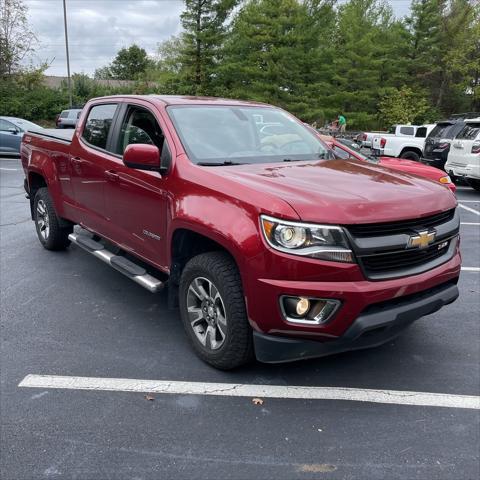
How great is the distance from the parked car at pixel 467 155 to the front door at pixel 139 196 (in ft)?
32.1

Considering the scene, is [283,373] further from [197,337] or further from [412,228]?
[412,228]

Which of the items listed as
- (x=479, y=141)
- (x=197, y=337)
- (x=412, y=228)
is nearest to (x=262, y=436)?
(x=197, y=337)

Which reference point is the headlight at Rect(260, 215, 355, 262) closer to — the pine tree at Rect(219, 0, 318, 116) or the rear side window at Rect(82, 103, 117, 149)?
the rear side window at Rect(82, 103, 117, 149)

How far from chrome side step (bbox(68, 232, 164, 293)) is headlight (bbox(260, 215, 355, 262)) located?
1.41 meters

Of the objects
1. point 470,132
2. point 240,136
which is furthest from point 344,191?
point 470,132

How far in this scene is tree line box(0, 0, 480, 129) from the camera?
97.9ft

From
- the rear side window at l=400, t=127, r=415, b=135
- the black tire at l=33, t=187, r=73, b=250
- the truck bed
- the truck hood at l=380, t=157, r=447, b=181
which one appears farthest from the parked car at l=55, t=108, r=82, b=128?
the black tire at l=33, t=187, r=73, b=250

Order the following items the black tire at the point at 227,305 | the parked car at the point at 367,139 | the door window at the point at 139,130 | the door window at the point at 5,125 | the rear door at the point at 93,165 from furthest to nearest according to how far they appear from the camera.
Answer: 1. the parked car at the point at 367,139
2. the door window at the point at 5,125
3. the rear door at the point at 93,165
4. the door window at the point at 139,130
5. the black tire at the point at 227,305

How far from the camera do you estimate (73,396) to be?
3154 millimetres

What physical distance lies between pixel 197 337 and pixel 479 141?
419 inches

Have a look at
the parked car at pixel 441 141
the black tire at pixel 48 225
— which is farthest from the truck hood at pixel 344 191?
the parked car at pixel 441 141

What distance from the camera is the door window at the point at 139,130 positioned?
4023 mm

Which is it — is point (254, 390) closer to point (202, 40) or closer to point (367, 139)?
point (367, 139)

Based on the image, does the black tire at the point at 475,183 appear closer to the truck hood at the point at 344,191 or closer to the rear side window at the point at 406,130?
the rear side window at the point at 406,130
